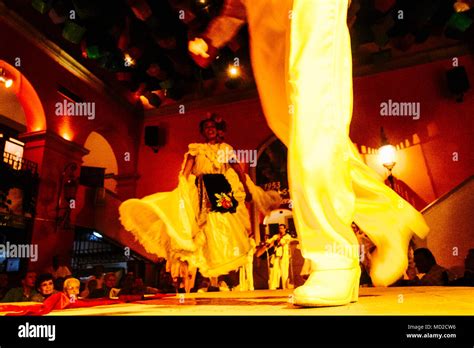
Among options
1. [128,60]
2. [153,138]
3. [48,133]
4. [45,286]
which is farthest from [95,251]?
[45,286]

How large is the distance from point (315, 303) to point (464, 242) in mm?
6802

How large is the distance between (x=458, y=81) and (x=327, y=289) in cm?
720

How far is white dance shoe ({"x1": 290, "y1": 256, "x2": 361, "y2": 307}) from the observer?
1086mm

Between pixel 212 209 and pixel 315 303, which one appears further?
pixel 212 209

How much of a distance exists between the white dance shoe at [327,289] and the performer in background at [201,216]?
2.70m

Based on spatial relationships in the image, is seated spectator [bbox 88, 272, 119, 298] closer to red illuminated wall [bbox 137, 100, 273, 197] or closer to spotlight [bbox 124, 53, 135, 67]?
spotlight [bbox 124, 53, 135, 67]

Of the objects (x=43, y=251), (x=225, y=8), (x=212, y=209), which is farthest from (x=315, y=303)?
(x=43, y=251)

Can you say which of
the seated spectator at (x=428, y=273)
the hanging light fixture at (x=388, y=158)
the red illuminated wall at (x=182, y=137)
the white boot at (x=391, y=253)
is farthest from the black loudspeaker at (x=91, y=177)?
the white boot at (x=391, y=253)

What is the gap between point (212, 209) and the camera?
13.7 ft

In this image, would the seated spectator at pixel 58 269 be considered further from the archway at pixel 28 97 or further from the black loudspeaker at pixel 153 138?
the black loudspeaker at pixel 153 138

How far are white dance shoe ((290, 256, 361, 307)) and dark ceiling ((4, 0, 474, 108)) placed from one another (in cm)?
387

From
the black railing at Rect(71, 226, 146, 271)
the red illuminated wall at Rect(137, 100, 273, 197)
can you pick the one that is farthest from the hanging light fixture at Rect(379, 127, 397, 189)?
the black railing at Rect(71, 226, 146, 271)
